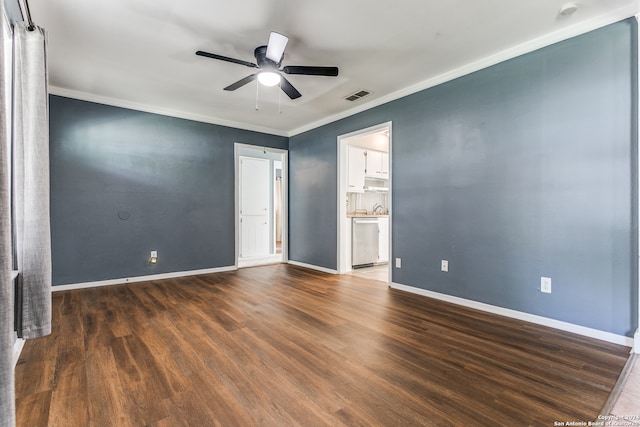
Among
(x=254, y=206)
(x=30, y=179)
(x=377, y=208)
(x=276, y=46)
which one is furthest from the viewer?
(x=254, y=206)

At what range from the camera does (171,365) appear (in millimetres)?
2057

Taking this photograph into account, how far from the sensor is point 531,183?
2.84 m

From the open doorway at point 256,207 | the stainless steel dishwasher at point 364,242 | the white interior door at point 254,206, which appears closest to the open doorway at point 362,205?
the stainless steel dishwasher at point 364,242

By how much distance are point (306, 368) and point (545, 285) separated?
226 centimetres

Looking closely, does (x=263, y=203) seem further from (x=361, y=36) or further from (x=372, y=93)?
(x=361, y=36)

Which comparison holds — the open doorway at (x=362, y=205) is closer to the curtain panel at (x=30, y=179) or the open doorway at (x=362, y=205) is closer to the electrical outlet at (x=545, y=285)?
the electrical outlet at (x=545, y=285)

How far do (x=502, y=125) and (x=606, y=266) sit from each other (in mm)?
1506

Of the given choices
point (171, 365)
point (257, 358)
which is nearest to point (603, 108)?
point (257, 358)

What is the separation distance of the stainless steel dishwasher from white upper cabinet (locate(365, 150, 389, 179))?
Result: 2.77 ft

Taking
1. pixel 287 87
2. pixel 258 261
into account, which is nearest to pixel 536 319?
pixel 287 87

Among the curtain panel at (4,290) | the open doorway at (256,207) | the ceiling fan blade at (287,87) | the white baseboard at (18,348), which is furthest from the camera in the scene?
the open doorway at (256,207)

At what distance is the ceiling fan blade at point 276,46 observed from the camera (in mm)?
2311

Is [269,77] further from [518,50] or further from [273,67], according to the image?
[518,50]

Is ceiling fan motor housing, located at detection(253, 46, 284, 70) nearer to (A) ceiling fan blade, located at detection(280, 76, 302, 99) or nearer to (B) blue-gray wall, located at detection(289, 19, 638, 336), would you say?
(A) ceiling fan blade, located at detection(280, 76, 302, 99)
